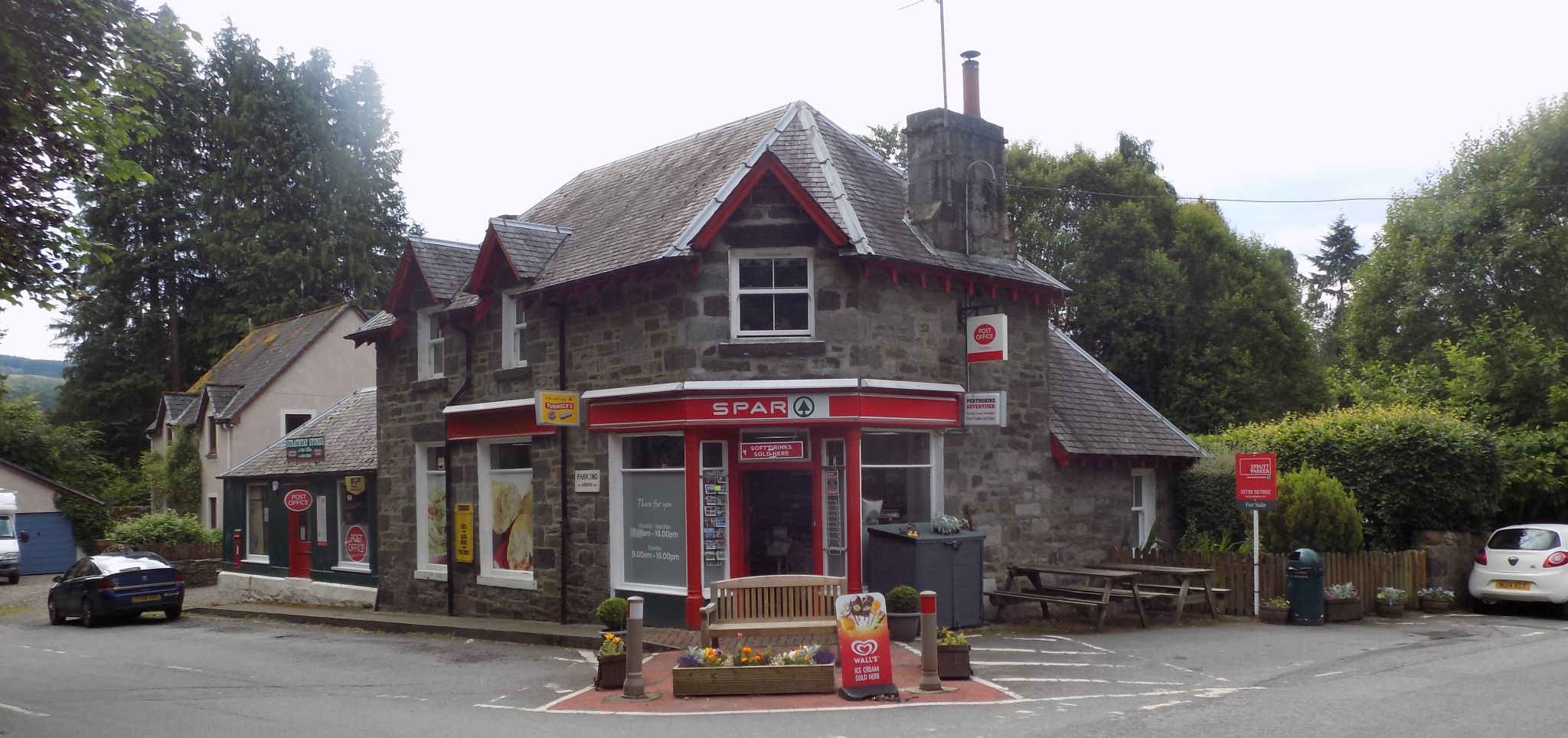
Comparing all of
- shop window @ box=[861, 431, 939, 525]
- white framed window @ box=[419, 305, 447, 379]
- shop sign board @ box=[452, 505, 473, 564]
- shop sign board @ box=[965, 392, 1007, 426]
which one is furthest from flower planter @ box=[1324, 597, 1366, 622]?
Answer: white framed window @ box=[419, 305, 447, 379]

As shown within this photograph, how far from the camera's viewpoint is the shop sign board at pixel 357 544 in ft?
78.3

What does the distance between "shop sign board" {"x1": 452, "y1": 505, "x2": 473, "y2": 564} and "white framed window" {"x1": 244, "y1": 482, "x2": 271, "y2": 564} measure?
966cm

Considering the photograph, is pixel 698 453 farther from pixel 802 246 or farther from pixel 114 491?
pixel 114 491

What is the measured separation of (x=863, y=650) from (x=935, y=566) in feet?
14.0

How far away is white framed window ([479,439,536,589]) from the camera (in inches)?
760

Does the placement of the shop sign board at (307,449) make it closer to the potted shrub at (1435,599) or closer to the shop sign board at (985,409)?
the shop sign board at (985,409)

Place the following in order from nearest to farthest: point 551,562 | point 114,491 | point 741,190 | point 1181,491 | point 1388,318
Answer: point 741,190 < point 551,562 < point 1181,491 < point 1388,318 < point 114,491

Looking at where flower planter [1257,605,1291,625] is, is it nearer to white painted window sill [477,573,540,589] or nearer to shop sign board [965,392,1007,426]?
shop sign board [965,392,1007,426]

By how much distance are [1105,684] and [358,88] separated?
4949 cm

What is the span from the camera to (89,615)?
23.5m

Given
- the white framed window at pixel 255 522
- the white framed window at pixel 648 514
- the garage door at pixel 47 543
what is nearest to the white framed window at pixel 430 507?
the white framed window at pixel 648 514

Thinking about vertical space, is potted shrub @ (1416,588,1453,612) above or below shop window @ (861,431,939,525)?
below

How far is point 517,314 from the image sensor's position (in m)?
19.4

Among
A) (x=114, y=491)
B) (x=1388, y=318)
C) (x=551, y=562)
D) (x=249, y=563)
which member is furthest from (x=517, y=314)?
(x=114, y=491)
